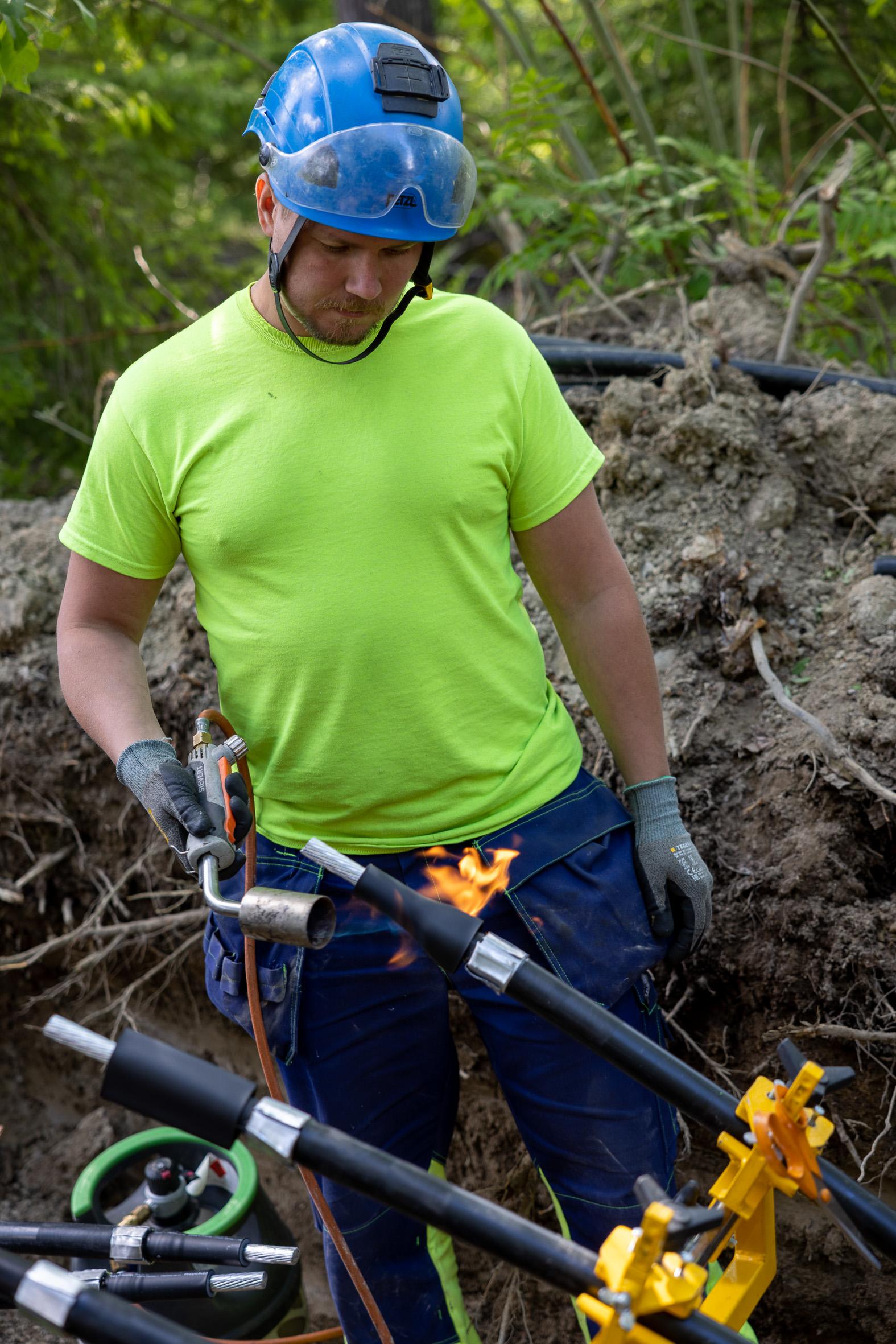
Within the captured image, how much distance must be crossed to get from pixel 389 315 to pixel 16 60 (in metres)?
1.21

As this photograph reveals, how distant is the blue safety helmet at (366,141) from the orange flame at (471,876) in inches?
35.6

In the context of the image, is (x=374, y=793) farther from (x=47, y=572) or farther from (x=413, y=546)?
(x=47, y=572)

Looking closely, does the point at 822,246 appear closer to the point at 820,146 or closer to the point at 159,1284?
the point at 820,146

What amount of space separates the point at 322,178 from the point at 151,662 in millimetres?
2098

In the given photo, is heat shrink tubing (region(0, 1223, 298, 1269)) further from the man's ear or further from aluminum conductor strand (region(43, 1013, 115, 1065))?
the man's ear

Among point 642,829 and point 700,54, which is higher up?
point 700,54

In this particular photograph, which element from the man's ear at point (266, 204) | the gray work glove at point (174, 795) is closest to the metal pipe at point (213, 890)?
the gray work glove at point (174, 795)

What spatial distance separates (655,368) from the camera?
3.58 metres

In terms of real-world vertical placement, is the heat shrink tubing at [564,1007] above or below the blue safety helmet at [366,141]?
below

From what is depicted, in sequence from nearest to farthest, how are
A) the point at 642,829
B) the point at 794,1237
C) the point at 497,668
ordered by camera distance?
the point at 497,668 < the point at 642,829 < the point at 794,1237

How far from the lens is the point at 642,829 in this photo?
86.0 inches

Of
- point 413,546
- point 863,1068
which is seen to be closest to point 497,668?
point 413,546

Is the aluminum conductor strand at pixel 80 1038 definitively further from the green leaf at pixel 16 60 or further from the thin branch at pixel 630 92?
the thin branch at pixel 630 92

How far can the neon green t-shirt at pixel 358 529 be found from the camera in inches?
73.6
